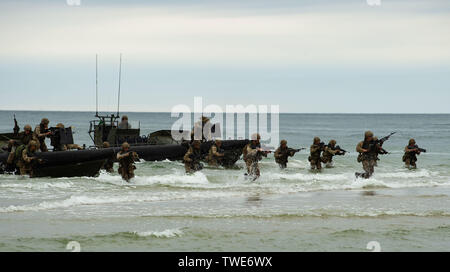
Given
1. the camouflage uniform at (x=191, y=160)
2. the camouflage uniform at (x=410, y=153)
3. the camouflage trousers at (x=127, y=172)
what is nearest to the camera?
the camouflage trousers at (x=127, y=172)

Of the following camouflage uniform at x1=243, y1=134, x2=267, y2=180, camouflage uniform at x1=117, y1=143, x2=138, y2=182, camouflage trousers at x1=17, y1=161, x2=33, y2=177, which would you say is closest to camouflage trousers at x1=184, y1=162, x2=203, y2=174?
camouflage uniform at x1=243, y1=134, x2=267, y2=180

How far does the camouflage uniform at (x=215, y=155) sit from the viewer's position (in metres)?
27.0

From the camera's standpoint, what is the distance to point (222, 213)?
1642 centimetres

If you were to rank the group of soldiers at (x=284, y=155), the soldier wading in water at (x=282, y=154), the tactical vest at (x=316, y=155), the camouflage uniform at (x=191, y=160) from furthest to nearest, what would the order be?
the soldier wading in water at (x=282, y=154), the tactical vest at (x=316, y=155), the camouflage uniform at (x=191, y=160), the group of soldiers at (x=284, y=155)

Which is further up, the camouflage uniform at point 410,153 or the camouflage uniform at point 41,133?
the camouflage uniform at point 41,133

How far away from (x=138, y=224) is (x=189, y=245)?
7.48 feet

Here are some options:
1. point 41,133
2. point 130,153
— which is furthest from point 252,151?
point 41,133

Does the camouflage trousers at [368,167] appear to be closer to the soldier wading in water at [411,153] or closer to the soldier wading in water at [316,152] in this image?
the soldier wading in water at [316,152]

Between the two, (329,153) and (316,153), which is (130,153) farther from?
(329,153)

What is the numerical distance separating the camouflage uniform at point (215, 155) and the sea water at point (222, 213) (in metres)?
1.11

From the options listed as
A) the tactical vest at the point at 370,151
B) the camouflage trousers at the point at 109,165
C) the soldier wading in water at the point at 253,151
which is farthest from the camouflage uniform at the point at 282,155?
the camouflage trousers at the point at 109,165

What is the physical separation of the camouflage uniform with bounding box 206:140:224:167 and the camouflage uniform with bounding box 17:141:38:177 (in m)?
6.89

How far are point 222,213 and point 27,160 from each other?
338 inches
